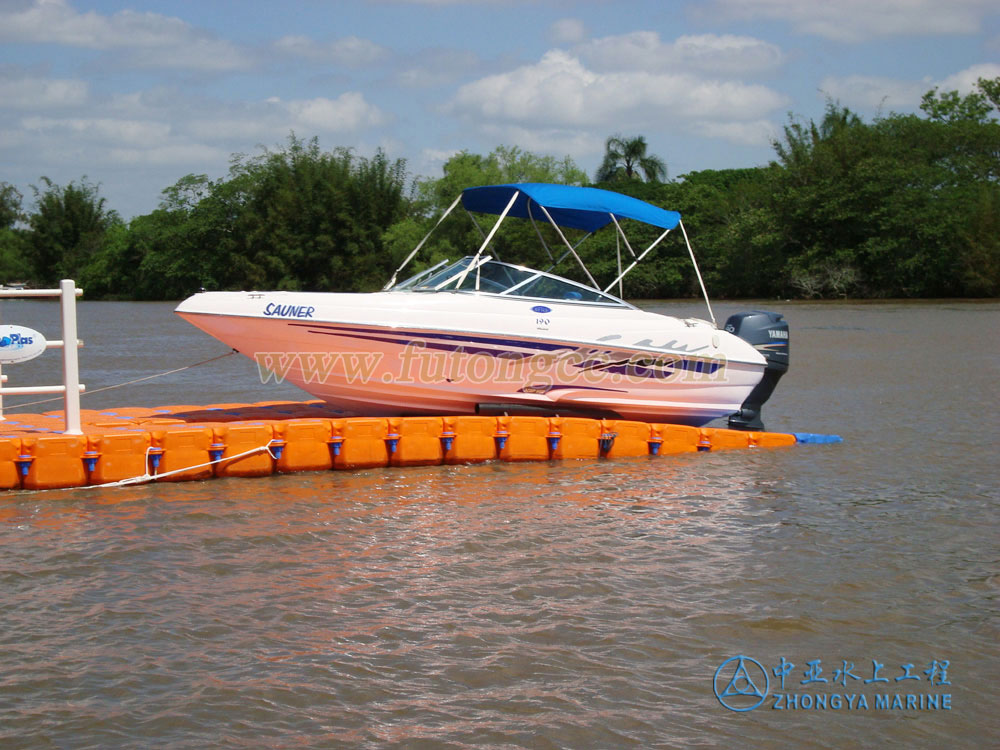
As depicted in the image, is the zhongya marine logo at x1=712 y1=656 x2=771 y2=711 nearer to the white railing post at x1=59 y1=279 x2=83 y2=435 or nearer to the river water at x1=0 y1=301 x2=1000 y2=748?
the river water at x1=0 y1=301 x2=1000 y2=748

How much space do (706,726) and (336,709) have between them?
168 cm

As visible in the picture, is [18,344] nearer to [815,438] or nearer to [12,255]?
[815,438]

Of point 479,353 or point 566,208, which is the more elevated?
point 566,208

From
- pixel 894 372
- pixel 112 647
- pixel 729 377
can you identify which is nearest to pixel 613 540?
pixel 112 647

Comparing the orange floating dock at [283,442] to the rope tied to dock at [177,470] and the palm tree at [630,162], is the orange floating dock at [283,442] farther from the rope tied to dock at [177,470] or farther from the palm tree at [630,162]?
the palm tree at [630,162]

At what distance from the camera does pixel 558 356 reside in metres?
10.2

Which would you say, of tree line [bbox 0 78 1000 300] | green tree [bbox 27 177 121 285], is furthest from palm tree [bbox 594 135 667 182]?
green tree [bbox 27 177 121 285]

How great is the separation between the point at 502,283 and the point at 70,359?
13.7ft

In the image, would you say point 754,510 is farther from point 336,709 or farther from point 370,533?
point 336,709

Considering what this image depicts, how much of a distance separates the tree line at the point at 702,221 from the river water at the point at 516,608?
26.2 m

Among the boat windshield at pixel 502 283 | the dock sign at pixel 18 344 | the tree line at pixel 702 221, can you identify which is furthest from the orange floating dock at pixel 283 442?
the tree line at pixel 702 221

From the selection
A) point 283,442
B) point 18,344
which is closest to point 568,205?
point 283,442

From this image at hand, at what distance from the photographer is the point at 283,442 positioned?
9.18m

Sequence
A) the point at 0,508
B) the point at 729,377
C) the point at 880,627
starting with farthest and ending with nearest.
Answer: the point at 729,377
the point at 0,508
the point at 880,627
